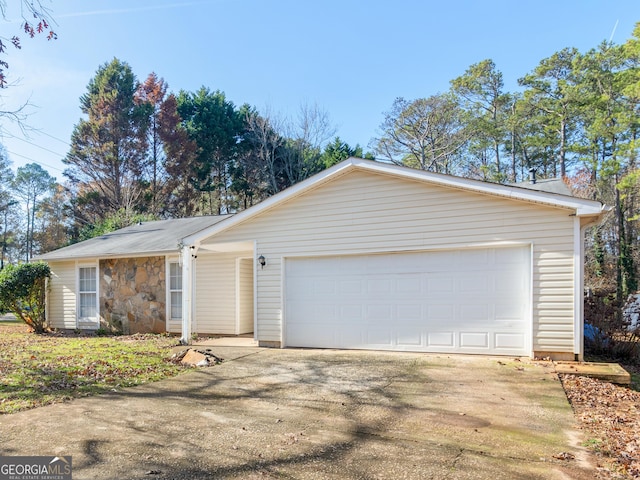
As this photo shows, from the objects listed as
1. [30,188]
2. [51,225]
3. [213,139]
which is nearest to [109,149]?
[213,139]

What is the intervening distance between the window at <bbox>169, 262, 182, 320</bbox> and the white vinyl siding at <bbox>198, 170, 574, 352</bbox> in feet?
8.28

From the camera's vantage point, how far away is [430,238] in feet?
26.4

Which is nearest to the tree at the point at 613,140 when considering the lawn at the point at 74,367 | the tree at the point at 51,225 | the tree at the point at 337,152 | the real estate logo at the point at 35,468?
the tree at the point at 337,152

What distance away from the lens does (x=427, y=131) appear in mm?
24469

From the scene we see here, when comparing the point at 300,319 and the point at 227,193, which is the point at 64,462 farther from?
the point at 227,193

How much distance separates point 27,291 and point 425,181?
12.7m

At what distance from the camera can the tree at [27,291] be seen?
1287 centimetres

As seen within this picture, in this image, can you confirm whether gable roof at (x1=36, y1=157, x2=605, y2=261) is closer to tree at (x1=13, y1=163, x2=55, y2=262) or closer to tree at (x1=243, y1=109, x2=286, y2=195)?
tree at (x1=243, y1=109, x2=286, y2=195)

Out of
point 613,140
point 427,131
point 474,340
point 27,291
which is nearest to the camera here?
point 474,340

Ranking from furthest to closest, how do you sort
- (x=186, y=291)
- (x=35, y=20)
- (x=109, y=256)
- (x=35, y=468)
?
(x=109, y=256), (x=186, y=291), (x=35, y=20), (x=35, y=468)

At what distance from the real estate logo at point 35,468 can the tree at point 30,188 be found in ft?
139

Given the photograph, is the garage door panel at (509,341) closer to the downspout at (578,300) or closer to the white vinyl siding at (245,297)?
the downspout at (578,300)

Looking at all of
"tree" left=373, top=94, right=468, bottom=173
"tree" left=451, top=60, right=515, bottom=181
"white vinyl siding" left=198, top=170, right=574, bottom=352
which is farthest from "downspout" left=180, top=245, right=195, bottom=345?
"tree" left=451, top=60, right=515, bottom=181

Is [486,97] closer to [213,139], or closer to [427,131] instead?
[427,131]
